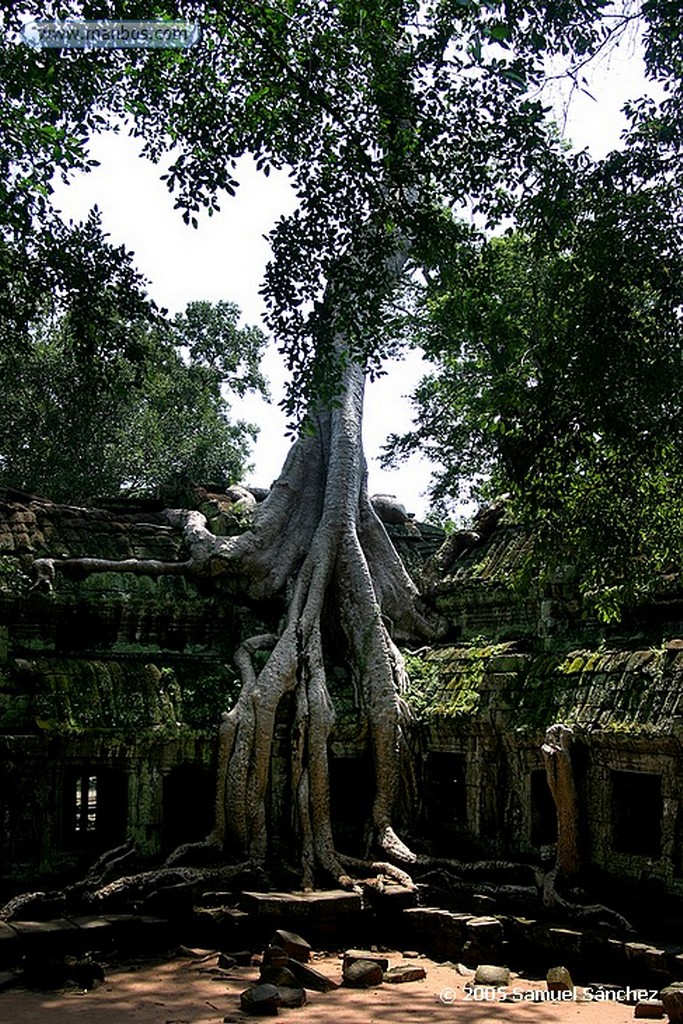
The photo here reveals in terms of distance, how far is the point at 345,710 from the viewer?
40.0 feet

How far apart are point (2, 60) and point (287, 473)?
7.55 meters

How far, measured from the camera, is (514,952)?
8977 millimetres

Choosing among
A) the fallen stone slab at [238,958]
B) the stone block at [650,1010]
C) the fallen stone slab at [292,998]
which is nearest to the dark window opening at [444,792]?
the fallen stone slab at [238,958]

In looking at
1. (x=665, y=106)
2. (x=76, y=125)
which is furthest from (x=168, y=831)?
(x=665, y=106)

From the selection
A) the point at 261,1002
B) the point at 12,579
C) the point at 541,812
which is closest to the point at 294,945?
the point at 261,1002

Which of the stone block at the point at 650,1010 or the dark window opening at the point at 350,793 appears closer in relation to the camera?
the stone block at the point at 650,1010

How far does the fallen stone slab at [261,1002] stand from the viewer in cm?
779

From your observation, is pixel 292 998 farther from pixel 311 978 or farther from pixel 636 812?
pixel 636 812

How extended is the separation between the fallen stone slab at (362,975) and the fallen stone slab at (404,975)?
105 millimetres

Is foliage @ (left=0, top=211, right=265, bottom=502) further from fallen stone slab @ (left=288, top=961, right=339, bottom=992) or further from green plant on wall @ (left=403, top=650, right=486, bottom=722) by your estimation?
fallen stone slab @ (left=288, top=961, right=339, bottom=992)

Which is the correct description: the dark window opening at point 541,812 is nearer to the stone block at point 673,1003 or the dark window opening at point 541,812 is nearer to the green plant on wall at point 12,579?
the stone block at point 673,1003

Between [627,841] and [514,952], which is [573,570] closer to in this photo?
[627,841]

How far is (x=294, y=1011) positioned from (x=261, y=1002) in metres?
0.28

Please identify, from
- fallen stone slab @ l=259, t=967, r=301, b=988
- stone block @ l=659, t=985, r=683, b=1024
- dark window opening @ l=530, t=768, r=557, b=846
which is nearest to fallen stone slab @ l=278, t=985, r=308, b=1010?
fallen stone slab @ l=259, t=967, r=301, b=988
